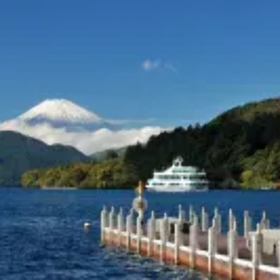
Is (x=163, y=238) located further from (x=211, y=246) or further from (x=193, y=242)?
(x=211, y=246)

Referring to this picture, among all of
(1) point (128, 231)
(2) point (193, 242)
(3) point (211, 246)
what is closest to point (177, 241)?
(2) point (193, 242)

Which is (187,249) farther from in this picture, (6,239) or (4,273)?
(6,239)

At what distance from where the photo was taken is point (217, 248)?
48500 millimetres

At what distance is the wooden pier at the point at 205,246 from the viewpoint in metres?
41.2

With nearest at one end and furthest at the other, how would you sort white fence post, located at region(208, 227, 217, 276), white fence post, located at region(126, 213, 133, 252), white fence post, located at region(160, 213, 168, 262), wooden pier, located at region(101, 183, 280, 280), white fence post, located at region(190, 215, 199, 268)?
wooden pier, located at region(101, 183, 280, 280), white fence post, located at region(208, 227, 217, 276), white fence post, located at region(190, 215, 199, 268), white fence post, located at region(160, 213, 168, 262), white fence post, located at region(126, 213, 133, 252)

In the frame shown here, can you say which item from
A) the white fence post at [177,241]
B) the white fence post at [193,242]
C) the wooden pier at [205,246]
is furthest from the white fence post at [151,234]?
the white fence post at [193,242]

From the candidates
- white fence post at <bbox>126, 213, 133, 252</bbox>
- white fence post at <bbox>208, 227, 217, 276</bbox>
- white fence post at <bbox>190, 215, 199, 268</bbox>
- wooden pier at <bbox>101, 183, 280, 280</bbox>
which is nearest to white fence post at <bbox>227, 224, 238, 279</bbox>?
wooden pier at <bbox>101, 183, 280, 280</bbox>

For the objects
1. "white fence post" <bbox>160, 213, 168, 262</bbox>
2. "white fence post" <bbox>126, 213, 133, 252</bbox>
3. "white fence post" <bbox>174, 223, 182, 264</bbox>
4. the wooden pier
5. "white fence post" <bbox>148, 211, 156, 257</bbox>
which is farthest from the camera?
"white fence post" <bbox>126, 213, 133, 252</bbox>

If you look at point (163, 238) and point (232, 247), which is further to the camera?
point (163, 238)

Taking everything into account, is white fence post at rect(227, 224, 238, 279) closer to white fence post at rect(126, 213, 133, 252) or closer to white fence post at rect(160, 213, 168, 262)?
white fence post at rect(160, 213, 168, 262)

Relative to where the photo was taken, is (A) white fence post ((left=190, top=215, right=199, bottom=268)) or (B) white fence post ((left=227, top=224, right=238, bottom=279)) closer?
(B) white fence post ((left=227, top=224, right=238, bottom=279))

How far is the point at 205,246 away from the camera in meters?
50.5

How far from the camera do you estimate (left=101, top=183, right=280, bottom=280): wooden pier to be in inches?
1620

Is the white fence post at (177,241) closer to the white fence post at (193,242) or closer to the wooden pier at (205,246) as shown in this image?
the wooden pier at (205,246)
